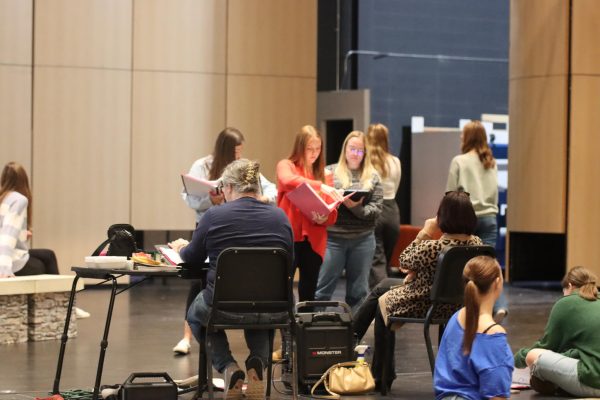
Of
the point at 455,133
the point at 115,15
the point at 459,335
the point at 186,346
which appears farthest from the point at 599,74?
the point at 459,335

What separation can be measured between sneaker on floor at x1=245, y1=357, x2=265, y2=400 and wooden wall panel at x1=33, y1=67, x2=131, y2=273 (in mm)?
5967

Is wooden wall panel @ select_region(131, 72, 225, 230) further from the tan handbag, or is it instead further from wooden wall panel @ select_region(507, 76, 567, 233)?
the tan handbag

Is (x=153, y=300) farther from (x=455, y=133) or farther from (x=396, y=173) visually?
(x=455, y=133)

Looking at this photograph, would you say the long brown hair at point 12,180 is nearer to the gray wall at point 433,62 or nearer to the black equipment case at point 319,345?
the black equipment case at point 319,345

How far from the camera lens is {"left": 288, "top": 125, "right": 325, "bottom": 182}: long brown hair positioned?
7273mm

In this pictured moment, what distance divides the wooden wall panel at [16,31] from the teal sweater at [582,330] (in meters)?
6.89

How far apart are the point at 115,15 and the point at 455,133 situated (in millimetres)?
4889

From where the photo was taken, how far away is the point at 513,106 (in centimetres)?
1198

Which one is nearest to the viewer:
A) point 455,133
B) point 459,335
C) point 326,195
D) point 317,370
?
point 459,335

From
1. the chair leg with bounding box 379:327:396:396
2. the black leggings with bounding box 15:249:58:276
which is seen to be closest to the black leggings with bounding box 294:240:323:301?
the chair leg with bounding box 379:327:396:396

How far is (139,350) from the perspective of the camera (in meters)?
7.51

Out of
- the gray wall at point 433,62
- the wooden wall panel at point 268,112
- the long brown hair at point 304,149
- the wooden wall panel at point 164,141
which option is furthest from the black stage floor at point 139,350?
the gray wall at point 433,62

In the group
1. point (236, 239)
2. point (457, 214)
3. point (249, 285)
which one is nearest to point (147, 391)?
point (249, 285)

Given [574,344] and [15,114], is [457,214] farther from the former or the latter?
[15,114]
